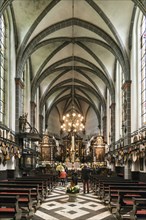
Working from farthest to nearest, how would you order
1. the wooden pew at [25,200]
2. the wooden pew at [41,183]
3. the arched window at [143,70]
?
1. the arched window at [143,70]
2. the wooden pew at [41,183]
3. the wooden pew at [25,200]

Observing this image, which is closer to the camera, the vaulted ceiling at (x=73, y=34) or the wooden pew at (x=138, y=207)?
the wooden pew at (x=138, y=207)

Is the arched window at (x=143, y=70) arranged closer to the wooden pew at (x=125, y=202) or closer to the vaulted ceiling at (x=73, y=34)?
the vaulted ceiling at (x=73, y=34)

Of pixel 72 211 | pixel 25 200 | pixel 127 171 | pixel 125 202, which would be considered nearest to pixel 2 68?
Answer: pixel 127 171

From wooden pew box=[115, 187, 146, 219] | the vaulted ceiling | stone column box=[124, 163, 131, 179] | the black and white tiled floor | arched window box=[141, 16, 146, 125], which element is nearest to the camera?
wooden pew box=[115, 187, 146, 219]

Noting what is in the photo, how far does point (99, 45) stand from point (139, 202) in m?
19.8

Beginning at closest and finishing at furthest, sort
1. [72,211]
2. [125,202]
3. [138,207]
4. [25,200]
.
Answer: [138,207] → [125,202] → [25,200] → [72,211]

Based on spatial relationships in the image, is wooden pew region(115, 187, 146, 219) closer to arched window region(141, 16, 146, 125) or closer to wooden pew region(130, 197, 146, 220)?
wooden pew region(130, 197, 146, 220)

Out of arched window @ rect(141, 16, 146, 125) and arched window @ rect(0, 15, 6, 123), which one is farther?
arched window @ rect(0, 15, 6, 123)

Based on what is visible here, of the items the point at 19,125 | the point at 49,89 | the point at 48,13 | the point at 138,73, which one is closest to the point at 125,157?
the point at 138,73

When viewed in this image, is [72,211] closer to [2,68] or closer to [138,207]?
[138,207]

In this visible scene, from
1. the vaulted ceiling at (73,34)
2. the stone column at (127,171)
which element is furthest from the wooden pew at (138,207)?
the stone column at (127,171)

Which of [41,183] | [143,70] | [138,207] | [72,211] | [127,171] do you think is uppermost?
[143,70]

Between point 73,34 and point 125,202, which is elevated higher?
point 73,34

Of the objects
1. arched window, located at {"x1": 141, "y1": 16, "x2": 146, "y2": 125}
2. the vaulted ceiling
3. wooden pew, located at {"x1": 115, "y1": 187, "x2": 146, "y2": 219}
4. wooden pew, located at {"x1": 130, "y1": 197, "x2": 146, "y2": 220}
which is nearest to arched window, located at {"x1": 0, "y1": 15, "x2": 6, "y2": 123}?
the vaulted ceiling
